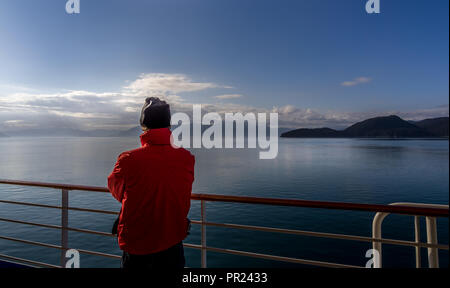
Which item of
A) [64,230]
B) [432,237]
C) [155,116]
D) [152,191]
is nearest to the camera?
[152,191]

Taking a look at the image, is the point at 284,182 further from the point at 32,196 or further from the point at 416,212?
the point at 416,212

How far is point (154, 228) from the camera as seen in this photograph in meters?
1.30

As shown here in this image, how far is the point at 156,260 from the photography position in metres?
1.36

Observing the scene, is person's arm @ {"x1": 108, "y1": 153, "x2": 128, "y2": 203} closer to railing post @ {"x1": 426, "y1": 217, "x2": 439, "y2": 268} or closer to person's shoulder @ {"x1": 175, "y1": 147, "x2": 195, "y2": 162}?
person's shoulder @ {"x1": 175, "y1": 147, "x2": 195, "y2": 162}

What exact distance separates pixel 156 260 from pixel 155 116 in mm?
692

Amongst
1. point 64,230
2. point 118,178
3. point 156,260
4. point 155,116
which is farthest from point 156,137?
point 64,230

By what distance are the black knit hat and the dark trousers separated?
0.61 m

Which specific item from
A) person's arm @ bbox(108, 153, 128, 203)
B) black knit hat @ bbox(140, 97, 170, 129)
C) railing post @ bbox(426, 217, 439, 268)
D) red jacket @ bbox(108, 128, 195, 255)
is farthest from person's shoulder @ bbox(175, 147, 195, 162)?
railing post @ bbox(426, 217, 439, 268)

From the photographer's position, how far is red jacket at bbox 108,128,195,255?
1238 mm

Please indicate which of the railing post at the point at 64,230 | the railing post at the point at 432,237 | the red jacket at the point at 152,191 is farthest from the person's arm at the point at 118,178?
the railing post at the point at 432,237

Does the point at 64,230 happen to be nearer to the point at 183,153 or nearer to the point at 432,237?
the point at 183,153

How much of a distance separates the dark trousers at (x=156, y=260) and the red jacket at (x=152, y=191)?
42 mm

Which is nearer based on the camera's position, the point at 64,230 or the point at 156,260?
the point at 156,260
